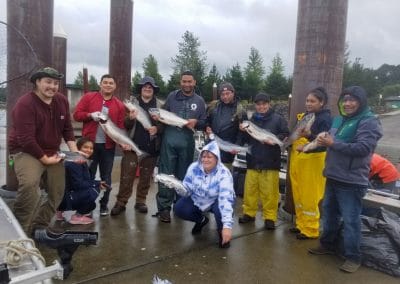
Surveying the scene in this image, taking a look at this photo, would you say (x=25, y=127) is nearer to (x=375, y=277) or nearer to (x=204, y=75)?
(x=375, y=277)

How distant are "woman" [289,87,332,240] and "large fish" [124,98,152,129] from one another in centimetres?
195

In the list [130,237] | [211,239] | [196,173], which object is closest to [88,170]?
[130,237]

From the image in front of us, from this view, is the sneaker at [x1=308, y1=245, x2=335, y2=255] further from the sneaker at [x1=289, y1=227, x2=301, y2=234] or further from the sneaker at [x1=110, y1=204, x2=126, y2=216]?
the sneaker at [x1=110, y1=204, x2=126, y2=216]

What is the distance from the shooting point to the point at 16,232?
2.65 meters

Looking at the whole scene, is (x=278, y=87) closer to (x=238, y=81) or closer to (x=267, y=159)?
(x=238, y=81)

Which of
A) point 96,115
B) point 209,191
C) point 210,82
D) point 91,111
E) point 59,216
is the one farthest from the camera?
point 210,82

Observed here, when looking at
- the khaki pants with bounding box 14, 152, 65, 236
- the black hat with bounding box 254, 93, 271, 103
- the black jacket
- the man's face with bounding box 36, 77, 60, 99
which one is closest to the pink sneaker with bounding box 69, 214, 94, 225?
the khaki pants with bounding box 14, 152, 65, 236

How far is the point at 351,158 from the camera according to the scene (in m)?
3.88

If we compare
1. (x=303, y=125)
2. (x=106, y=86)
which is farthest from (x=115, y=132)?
(x=303, y=125)

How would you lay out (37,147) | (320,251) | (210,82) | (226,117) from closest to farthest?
(37,147)
(320,251)
(226,117)
(210,82)

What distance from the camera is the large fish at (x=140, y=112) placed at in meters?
5.05

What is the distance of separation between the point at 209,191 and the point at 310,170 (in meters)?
1.25

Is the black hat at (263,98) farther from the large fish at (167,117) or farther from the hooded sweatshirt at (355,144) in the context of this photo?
the hooded sweatshirt at (355,144)

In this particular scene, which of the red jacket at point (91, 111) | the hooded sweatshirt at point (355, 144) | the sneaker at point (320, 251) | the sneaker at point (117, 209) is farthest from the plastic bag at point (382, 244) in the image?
the red jacket at point (91, 111)
